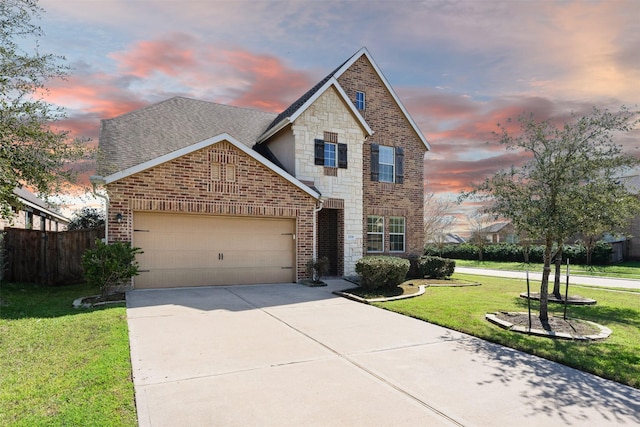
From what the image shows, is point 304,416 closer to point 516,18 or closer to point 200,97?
point 516,18

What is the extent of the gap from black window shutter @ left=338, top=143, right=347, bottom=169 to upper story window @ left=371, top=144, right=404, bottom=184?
160 cm

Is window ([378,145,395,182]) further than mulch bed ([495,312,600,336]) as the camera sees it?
Yes

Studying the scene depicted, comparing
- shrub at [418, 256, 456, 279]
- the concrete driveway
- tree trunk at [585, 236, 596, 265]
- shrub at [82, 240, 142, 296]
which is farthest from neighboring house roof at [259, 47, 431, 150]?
tree trunk at [585, 236, 596, 265]

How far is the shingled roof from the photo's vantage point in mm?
13648

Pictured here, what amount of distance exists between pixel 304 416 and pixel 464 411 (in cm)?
168

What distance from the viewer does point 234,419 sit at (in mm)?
3799

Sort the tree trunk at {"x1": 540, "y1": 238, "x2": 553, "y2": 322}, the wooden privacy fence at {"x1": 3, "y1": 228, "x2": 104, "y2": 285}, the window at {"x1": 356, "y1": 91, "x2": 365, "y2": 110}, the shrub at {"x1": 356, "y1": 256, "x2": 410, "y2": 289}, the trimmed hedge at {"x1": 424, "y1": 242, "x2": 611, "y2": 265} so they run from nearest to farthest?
the tree trunk at {"x1": 540, "y1": 238, "x2": 553, "y2": 322} < the shrub at {"x1": 356, "y1": 256, "x2": 410, "y2": 289} < the wooden privacy fence at {"x1": 3, "y1": 228, "x2": 104, "y2": 285} < the window at {"x1": 356, "y1": 91, "x2": 365, "y2": 110} < the trimmed hedge at {"x1": 424, "y1": 242, "x2": 611, "y2": 265}

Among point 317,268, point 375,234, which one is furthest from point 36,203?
point 375,234

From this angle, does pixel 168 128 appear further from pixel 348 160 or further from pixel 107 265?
pixel 107 265

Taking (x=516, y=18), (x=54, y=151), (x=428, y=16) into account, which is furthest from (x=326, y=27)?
(x=54, y=151)

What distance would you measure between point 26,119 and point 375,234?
1245 cm

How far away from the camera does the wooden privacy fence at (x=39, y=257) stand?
1380 centimetres

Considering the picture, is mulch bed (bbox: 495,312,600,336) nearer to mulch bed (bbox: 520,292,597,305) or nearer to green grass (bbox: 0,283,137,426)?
mulch bed (bbox: 520,292,597,305)

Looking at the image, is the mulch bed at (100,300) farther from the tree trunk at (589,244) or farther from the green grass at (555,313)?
the tree trunk at (589,244)
